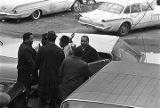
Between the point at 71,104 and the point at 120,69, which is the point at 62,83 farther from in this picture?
the point at 71,104

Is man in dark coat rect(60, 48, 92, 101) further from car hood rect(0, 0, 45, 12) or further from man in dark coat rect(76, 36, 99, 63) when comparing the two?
car hood rect(0, 0, 45, 12)

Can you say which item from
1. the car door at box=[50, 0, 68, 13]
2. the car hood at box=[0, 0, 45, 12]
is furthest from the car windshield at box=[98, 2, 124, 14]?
the car hood at box=[0, 0, 45, 12]

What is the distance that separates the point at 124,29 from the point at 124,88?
1046 centimetres

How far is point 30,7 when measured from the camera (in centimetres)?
1656

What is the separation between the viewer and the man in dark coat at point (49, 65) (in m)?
7.16

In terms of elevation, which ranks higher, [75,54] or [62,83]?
[75,54]

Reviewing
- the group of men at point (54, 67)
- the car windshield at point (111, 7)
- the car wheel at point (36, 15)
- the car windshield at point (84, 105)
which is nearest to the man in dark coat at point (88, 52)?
the group of men at point (54, 67)

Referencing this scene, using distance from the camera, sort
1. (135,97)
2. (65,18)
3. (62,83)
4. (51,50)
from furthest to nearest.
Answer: (65,18), (51,50), (62,83), (135,97)

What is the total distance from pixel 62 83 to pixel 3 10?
10359 mm

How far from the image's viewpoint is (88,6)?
18.7m

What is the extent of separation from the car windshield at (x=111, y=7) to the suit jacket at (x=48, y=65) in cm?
855

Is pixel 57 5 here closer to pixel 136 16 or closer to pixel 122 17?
pixel 122 17

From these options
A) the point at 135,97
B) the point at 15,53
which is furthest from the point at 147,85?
the point at 15,53

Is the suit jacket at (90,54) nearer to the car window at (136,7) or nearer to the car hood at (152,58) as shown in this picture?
the car hood at (152,58)
